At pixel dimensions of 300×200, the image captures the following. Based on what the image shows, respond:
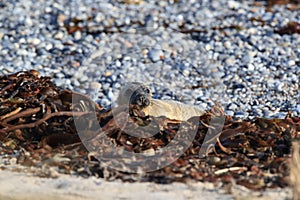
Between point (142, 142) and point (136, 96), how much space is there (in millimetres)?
511

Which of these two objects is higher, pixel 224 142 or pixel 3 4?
pixel 3 4

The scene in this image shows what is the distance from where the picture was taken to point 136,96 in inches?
158

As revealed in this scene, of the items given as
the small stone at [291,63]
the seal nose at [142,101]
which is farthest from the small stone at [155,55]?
the seal nose at [142,101]

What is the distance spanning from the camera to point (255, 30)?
6391 millimetres

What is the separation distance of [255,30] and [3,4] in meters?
2.71

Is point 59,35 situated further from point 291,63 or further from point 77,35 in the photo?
point 291,63

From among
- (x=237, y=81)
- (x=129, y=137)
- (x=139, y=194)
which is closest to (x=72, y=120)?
(x=129, y=137)

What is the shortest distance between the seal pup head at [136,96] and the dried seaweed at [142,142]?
0.16m

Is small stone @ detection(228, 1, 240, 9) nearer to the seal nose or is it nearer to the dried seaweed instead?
the dried seaweed

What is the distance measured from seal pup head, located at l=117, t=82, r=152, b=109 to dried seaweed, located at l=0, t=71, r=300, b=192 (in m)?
0.16

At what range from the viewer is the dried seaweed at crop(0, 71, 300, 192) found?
10.6 ft

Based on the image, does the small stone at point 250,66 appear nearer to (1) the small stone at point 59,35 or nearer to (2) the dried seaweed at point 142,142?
(2) the dried seaweed at point 142,142

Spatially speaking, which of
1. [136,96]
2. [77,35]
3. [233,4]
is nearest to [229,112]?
[136,96]

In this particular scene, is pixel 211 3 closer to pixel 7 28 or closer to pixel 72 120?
pixel 7 28
